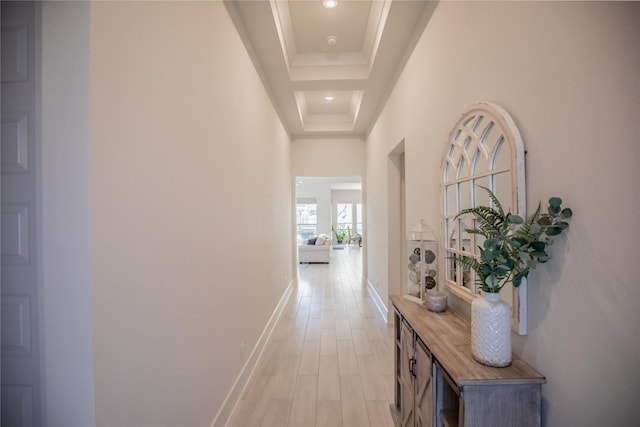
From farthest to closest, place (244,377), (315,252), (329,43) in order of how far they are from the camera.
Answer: (315,252)
(329,43)
(244,377)

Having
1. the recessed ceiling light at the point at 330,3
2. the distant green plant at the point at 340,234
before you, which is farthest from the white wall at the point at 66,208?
the distant green plant at the point at 340,234

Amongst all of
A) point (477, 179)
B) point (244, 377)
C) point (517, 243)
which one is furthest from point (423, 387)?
point (244, 377)

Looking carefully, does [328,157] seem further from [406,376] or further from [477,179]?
[406,376]

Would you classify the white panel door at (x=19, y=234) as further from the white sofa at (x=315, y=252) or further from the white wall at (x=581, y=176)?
the white sofa at (x=315, y=252)

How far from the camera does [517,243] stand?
93 cm

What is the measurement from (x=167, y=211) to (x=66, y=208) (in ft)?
1.34

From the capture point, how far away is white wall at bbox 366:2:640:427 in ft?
2.35

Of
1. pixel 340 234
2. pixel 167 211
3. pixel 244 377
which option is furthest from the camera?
pixel 340 234

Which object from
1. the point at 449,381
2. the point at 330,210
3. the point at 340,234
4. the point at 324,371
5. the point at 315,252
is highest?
the point at 330,210

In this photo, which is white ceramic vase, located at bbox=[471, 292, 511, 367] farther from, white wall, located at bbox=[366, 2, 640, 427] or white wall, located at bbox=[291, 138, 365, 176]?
white wall, located at bbox=[291, 138, 365, 176]

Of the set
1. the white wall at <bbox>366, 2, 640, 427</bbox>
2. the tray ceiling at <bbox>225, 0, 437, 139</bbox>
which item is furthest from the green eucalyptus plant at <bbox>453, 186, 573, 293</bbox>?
the tray ceiling at <bbox>225, 0, 437, 139</bbox>

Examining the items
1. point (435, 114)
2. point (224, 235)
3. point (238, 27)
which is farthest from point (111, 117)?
point (435, 114)

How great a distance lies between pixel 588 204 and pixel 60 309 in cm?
167

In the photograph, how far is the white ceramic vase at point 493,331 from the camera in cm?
99
